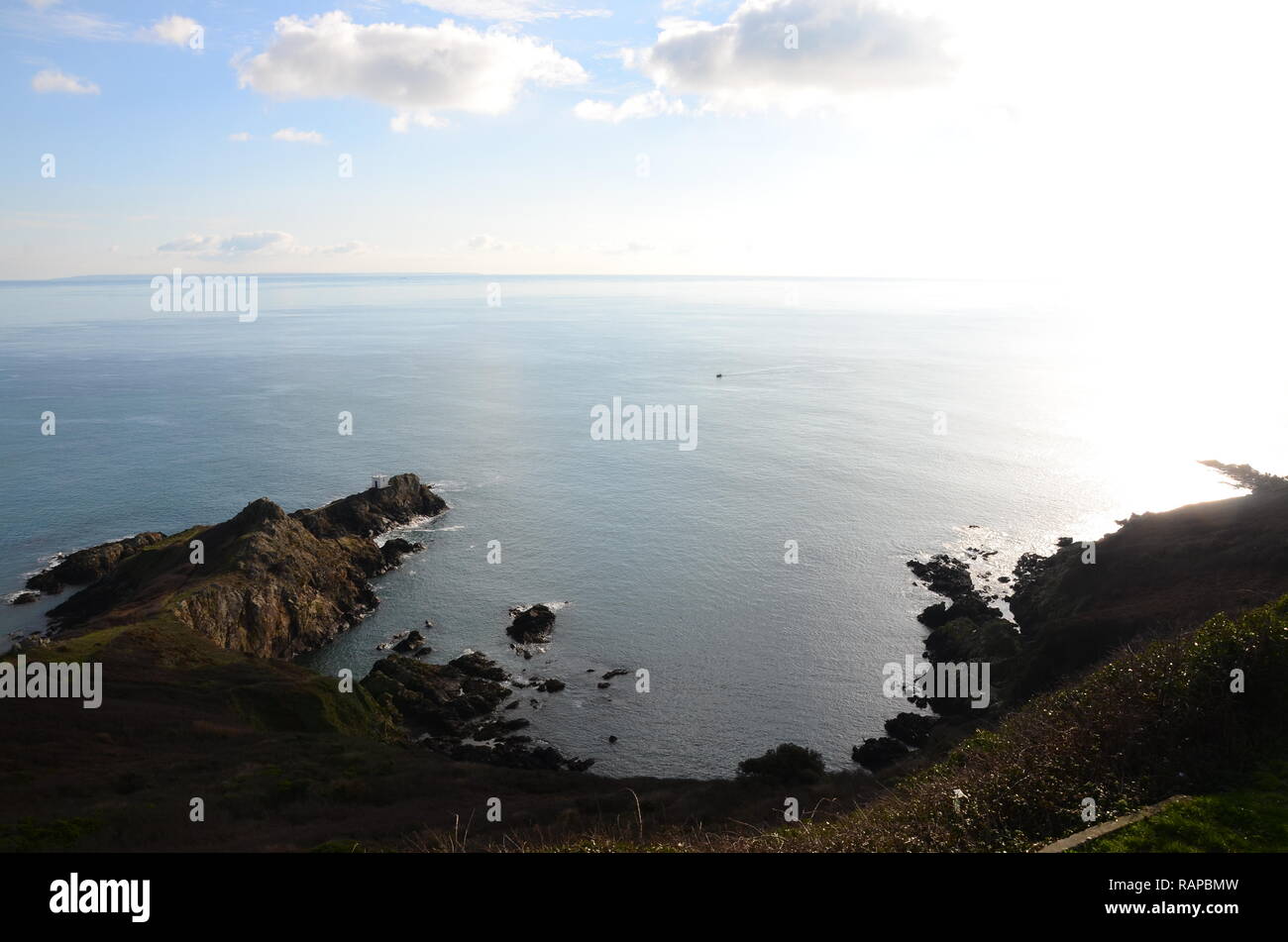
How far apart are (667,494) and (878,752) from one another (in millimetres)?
52658

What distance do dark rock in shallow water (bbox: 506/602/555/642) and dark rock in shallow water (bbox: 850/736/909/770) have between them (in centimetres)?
2703

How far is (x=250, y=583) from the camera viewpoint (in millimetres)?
60031

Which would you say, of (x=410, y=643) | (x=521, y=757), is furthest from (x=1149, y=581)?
(x=410, y=643)

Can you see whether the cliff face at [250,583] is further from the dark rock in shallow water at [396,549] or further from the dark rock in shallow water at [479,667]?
the dark rock in shallow water at [479,667]

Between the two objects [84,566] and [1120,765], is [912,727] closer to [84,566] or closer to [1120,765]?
[1120,765]

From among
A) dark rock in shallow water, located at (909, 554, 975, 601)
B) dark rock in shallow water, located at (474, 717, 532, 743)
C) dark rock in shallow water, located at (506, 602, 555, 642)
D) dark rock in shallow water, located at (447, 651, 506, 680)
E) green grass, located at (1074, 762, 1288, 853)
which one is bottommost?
dark rock in shallow water, located at (474, 717, 532, 743)

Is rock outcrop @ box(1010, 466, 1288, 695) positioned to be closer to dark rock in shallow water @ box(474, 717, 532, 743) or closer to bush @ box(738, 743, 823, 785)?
bush @ box(738, 743, 823, 785)

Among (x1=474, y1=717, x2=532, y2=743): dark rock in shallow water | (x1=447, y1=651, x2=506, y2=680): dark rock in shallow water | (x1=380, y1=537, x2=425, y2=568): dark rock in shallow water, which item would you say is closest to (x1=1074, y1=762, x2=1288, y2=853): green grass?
(x1=474, y1=717, x2=532, y2=743): dark rock in shallow water

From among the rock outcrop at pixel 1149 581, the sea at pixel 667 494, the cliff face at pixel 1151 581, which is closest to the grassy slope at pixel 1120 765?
the rock outcrop at pixel 1149 581

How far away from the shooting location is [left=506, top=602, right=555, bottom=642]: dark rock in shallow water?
62.5 meters
